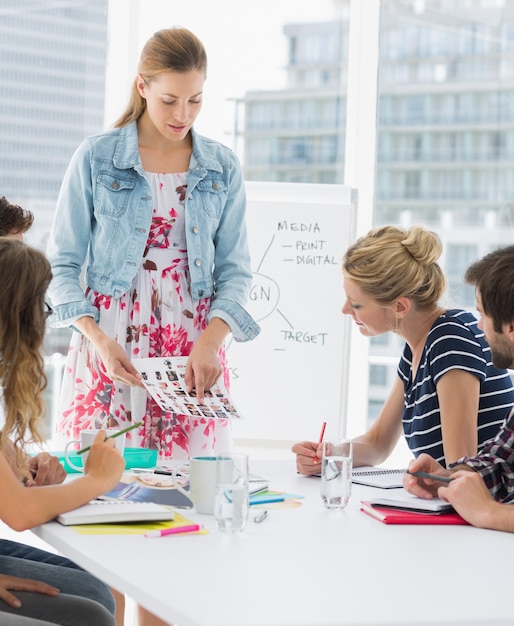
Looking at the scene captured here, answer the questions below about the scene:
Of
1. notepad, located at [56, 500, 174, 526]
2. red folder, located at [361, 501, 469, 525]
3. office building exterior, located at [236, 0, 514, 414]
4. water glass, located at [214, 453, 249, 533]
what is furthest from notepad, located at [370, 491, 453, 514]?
office building exterior, located at [236, 0, 514, 414]

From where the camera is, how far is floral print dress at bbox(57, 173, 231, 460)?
2.20m

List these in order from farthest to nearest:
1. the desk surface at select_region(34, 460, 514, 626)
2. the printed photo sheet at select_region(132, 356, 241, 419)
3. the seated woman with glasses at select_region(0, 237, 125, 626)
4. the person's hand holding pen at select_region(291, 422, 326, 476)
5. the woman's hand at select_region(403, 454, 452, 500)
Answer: the printed photo sheet at select_region(132, 356, 241, 419)
the person's hand holding pen at select_region(291, 422, 326, 476)
the woman's hand at select_region(403, 454, 452, 500)
the seated woman with glasses at select_region(0, 237, 125, 626)
the desk surface at select_region(34, 460, 514, 626)

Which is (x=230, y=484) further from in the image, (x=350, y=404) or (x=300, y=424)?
(x=350, y=404)

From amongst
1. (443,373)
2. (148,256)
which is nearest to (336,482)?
(443,373)

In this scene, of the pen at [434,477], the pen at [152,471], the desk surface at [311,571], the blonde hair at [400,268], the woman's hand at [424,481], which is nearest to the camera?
the desk surface at [311,571]

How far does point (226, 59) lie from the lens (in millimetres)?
4141

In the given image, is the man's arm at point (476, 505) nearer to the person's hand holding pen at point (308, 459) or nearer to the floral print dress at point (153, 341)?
the person's hand holding pen at point (308, 459)

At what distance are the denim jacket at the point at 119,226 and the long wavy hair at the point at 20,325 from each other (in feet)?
2.32

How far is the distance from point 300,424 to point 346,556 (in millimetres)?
2355

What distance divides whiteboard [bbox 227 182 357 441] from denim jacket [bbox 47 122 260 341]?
1.27 meters

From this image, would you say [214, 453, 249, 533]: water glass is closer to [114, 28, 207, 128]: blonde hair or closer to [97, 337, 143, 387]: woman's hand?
[97, 337, 143, 387]: woman's hand

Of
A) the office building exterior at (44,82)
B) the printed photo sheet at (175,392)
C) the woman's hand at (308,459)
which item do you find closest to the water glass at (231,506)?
the woman's hand at (308,459)

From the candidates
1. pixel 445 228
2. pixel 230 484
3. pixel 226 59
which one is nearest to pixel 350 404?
pixel 445 228

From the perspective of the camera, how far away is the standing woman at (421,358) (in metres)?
1.95
